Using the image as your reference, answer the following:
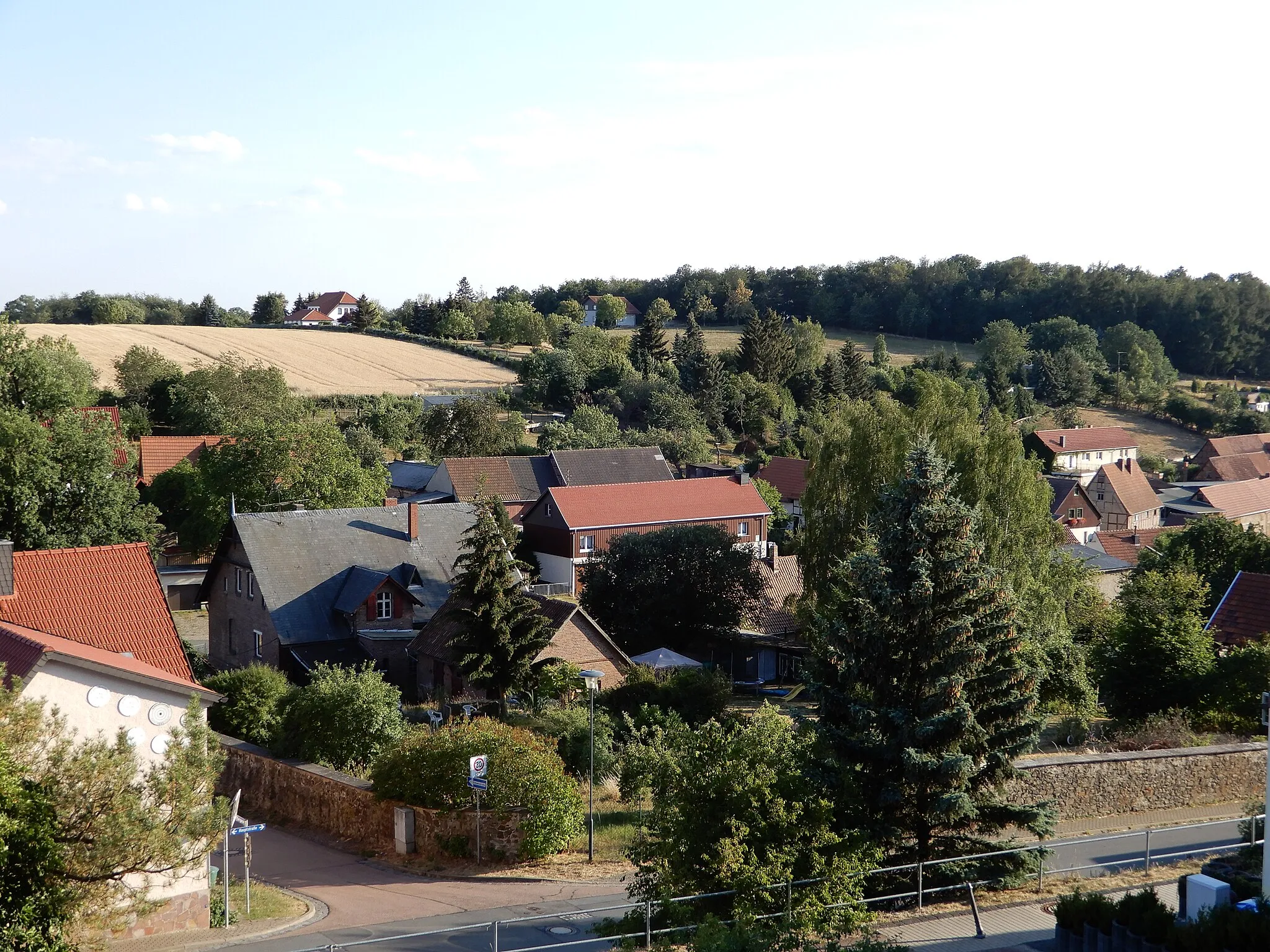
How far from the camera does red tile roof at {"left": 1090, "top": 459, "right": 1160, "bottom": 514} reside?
7362cm

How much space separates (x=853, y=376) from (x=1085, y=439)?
61.3ft

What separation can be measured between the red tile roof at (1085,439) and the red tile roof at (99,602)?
7771 cm

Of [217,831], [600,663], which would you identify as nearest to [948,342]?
[600,663]

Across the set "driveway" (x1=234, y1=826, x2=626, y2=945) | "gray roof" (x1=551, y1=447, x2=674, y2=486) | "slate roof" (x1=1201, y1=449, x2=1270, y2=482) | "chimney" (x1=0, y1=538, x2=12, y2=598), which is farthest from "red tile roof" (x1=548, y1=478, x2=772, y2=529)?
"slate roof" (x1=1201, y1=449, x2=1270, y2=482)

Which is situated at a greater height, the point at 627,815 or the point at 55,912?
the point at 55,912

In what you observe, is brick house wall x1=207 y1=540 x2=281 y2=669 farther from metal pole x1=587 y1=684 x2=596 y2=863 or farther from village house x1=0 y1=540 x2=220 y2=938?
metal pole x1=587 y1=684 x2=596 y2=863

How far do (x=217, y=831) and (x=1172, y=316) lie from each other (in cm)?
13633

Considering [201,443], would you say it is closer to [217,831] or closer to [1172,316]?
[217,831]

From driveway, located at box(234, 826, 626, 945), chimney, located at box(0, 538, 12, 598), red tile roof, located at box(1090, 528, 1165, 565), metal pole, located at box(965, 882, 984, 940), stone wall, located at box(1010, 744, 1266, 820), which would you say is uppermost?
chimney, located at box(0, 538, 12, 598)

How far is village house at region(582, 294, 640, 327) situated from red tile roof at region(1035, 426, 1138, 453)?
69.7 meters

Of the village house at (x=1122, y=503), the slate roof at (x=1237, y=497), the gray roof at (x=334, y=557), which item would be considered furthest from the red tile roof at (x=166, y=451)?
the slate roof at (x=1237, y=497)

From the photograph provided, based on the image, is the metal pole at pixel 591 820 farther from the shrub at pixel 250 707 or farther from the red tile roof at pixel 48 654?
the shrub at pixel 250 707

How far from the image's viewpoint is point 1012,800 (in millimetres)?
18203

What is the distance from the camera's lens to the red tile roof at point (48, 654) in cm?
1625
